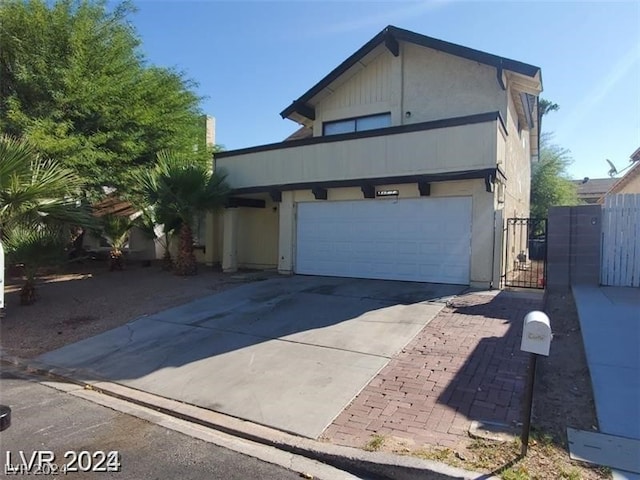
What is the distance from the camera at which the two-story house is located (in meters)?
11.0

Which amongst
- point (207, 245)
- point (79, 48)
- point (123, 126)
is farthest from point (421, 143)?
point (79, 48)

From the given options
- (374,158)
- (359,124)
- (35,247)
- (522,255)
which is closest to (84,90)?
(35,247)

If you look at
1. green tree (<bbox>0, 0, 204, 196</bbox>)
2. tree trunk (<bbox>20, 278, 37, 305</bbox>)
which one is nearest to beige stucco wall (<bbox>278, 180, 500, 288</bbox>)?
tree trunk (<bbox>20, 278, 37, 305</bbox>)

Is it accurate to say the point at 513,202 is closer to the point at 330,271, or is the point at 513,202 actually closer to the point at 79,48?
the point at 330,271

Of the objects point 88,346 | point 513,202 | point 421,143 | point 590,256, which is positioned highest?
point 421,143

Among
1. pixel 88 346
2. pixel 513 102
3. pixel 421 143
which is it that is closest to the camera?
pixel 88 346

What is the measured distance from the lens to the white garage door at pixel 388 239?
1127 cm

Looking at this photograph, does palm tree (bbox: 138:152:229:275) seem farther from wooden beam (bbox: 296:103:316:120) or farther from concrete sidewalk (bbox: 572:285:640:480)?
concrete sidewalk (bbox: 572:285:640:480)

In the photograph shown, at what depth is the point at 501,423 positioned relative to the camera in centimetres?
433

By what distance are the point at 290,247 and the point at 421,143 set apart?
540 centimetres

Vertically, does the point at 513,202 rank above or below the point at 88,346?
above

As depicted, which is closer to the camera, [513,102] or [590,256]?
[590,256]

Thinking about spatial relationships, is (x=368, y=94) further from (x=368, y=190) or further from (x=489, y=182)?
(x=489, y=182)

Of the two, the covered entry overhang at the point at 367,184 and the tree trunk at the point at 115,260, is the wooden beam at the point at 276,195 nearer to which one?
the covered entry overhang at the point at 367,184
